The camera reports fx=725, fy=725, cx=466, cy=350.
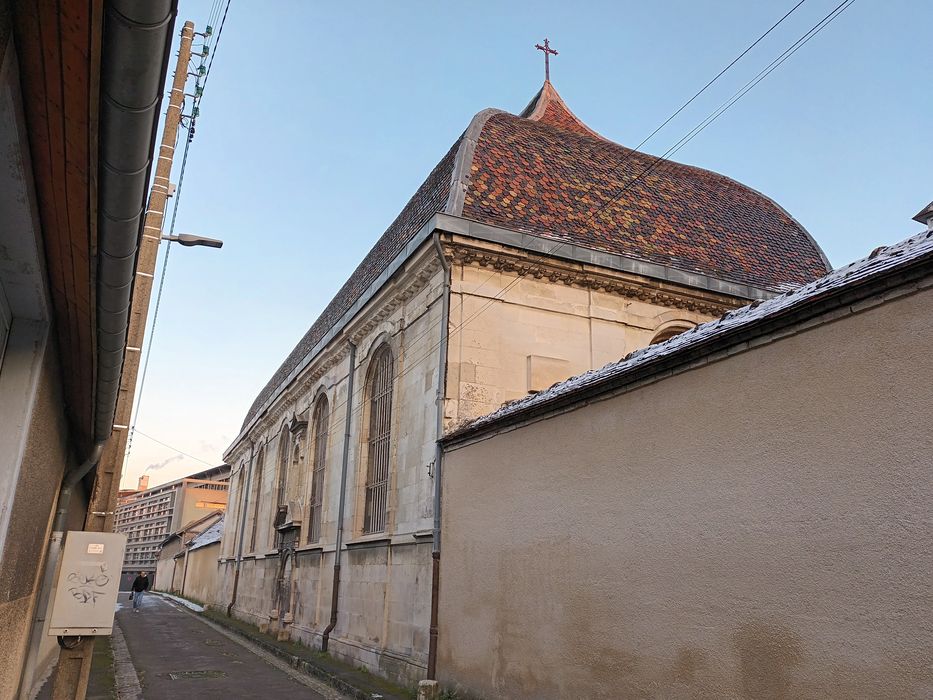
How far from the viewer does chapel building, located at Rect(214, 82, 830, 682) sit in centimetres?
1186

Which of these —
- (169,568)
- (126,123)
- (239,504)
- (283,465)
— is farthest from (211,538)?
(126,123)

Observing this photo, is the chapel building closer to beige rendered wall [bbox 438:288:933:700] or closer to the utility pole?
beige rendered wall [bbox 438:288:933:700]

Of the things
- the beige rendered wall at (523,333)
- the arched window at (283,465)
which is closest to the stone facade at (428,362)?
the beige rendered wall at (523,333)

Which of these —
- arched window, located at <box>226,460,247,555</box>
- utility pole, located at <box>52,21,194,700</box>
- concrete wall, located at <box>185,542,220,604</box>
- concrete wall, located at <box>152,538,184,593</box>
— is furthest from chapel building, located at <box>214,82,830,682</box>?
concrete wall, located at <box>152,538,184,593</box>

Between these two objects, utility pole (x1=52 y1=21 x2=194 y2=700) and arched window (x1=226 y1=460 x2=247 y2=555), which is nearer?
utility pole (x1=52 y1=21 x2=194 y2=700)

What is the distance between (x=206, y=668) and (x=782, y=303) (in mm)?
12749

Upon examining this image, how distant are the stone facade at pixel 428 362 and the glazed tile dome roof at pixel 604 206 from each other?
820 millimetres

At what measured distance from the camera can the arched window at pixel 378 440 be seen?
14.0 m

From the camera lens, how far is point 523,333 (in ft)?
40.9

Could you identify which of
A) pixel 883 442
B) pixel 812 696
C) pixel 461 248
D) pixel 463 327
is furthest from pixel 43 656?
pixel 883 442

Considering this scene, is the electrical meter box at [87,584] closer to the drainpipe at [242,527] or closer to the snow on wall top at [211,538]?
the drainpipe at [242,527]

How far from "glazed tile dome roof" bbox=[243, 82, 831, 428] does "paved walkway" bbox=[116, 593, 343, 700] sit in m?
7.91

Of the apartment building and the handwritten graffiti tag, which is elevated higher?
the apartment building

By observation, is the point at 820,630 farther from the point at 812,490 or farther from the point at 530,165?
the point at 530,165
